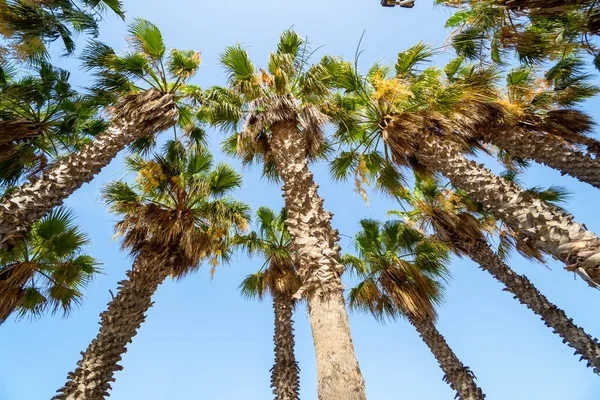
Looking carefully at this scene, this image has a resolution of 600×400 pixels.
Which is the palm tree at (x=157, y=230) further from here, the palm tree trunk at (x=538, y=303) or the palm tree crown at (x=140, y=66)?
the palm tree trunk at (x=538, y=303)

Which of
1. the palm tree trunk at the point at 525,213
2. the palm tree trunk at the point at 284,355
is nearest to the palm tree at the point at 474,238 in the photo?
the palm tree trunk at the point at 525,213

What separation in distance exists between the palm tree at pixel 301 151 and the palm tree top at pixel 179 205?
115cm

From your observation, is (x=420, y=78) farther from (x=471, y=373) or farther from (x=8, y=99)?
(x=8, y=99)

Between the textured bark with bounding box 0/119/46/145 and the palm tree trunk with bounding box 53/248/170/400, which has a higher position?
the textured bark with bounding box 0/119/46/145

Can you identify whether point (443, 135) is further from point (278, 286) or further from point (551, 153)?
point (278, 286)

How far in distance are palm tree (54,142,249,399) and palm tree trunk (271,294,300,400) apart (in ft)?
7.04

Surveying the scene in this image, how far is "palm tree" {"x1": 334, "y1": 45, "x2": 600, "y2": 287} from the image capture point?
5.52 metres

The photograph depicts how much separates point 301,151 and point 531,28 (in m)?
7.13

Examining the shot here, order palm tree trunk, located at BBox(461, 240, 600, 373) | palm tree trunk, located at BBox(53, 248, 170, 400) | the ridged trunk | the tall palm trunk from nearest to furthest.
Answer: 1. the tall palm trunk
2. palm tree trunk, located at BBox(53, 248, 170, 400)
3. palm tree trunk, located at BBox(461, 240, 600, 373)
4. the ridged trunk

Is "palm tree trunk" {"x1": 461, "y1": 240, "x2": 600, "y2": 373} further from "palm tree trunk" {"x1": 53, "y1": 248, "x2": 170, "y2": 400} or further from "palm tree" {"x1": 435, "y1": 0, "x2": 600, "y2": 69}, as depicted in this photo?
"palm tree trunk" {"x1": 53, "y1": 248, "x2": 170, "y2": 400}

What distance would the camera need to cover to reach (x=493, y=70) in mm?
8203

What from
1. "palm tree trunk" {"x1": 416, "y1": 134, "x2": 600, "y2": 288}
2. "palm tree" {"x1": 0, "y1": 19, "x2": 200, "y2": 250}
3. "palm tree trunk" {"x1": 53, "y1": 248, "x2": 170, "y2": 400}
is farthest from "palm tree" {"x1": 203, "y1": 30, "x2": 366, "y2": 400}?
"palm tree trunk" {"x1": 53, "y1": 248, "x2": 170, "y2": 400}

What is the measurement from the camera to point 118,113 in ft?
24.4

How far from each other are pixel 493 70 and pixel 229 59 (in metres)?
5.79
